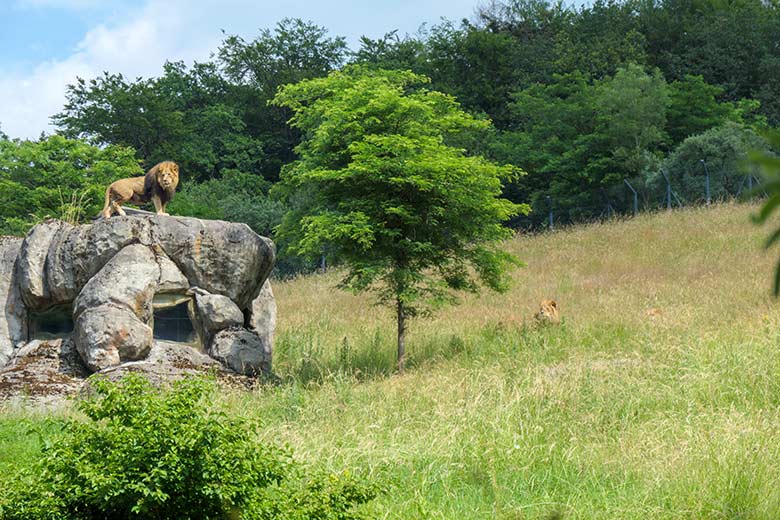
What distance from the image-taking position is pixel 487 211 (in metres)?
13.2

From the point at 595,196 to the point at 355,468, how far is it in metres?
29.2

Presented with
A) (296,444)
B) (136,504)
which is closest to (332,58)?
(296,444)

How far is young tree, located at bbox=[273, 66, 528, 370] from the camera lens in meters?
12.5

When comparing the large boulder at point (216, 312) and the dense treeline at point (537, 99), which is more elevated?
the dense treeline at point (537, 99)

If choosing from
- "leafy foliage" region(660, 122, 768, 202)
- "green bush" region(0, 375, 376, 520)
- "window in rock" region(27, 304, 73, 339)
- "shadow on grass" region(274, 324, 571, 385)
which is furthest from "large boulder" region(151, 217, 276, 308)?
"leafy foliage" region(660, 122, 768, 202)

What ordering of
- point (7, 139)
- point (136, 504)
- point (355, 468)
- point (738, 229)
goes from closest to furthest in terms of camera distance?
point (136, 504) < point (355, 468) < point (738, 229) < point (7, 139)

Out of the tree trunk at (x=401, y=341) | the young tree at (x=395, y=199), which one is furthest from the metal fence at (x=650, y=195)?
the tree trunk at (x=401, y=341)

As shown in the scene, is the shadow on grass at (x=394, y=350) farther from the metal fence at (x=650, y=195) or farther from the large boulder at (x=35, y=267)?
the metal fence at (x=650, y=195)

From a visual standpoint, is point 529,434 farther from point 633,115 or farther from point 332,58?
point 332,58

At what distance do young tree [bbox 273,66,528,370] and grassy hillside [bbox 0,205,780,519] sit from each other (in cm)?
128

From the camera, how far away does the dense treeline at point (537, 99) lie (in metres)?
32.8

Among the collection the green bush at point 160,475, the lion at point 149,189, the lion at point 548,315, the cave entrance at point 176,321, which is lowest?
the lion at point 548,315

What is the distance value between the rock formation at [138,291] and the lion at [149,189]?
63cm

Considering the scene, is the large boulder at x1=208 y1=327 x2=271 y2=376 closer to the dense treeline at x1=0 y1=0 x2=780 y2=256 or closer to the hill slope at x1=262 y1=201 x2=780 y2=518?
the hill slope at x1=262 y1=201 x2=780 y2=518
